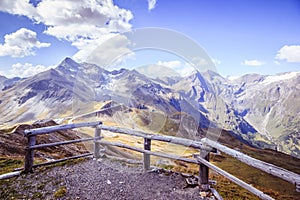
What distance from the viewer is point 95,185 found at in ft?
21.8

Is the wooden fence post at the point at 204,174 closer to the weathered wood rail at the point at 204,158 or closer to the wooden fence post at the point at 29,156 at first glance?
the weathered wood rail at the point at 204,158

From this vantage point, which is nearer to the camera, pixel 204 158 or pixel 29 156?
pixel 204 158

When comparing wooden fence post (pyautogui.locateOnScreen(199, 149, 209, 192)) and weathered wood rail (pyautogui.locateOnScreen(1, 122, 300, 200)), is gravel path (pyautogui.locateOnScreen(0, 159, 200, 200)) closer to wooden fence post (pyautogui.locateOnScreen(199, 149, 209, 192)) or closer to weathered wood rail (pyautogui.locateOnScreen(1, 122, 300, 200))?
wooden fence post (pyautogui.locateOnScreen(199, 149, 209, 192))

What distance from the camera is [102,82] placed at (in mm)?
28359

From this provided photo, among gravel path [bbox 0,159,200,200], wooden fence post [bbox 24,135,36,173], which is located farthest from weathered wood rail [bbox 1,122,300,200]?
gravel path [bbox 0,159,200,200]

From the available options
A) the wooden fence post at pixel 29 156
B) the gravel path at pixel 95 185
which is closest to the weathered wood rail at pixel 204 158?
the wooden fence post at pixel 29 156

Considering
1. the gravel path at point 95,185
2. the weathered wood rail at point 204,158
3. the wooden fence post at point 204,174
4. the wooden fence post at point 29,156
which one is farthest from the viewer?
the wooden fence post at point 29,156

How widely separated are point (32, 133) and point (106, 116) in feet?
286

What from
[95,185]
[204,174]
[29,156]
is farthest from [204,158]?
[29,156]

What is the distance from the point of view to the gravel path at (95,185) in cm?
604

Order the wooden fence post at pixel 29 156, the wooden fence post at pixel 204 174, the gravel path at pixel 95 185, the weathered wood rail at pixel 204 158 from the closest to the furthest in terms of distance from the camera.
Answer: the weathered wood rail at pixel 204 158 < the gravel path at pixel 95 185 < the wooden fence post at pixel 204 174 < the wooden fence post at pixel 29 156

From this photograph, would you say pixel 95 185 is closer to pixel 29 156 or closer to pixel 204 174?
pixel 29 156

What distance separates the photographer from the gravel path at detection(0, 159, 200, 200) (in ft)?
19.8

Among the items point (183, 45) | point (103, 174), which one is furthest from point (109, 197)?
point (183, 45)
